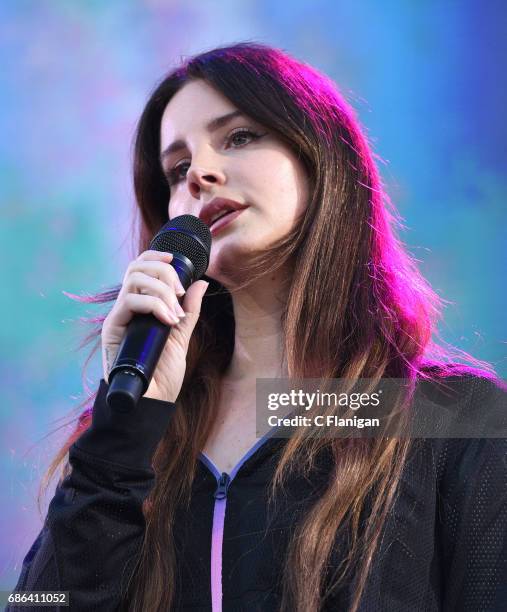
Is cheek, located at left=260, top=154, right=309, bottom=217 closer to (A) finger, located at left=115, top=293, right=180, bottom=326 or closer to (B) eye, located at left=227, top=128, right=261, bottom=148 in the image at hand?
(B) eye, located at left=227, top=128, right=261, bottom=148

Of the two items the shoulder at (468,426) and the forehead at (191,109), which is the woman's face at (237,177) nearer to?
the forehead at (191,109)

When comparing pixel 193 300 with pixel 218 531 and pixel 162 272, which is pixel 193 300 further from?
pixel 218 531

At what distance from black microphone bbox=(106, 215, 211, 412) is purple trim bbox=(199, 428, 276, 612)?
328 mm

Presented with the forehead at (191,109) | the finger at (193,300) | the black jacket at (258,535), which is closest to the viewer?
the black jacket at (258,535)

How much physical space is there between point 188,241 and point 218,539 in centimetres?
47

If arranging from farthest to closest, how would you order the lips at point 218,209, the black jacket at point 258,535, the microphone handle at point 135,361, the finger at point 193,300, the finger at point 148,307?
the lips at point 218,209
the finger at point 193,300
the black jacket at point 258,535
the finger at point 148,307
the microphone handle at point 135,361

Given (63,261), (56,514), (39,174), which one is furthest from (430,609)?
(39,174)

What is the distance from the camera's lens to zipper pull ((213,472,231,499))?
4.73 ft

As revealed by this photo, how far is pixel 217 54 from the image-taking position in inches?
71.2

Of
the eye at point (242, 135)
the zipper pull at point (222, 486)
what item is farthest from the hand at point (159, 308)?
the eye at point (242, 135)

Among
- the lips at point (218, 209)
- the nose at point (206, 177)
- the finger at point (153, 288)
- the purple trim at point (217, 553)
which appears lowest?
the purple trim at point (217, 553)

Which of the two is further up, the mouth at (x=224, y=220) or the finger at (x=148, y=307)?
the mouth at (x=224, y=220)

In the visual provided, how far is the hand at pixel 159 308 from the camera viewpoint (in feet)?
3.90

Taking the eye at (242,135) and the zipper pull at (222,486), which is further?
the eye at (242,135)
